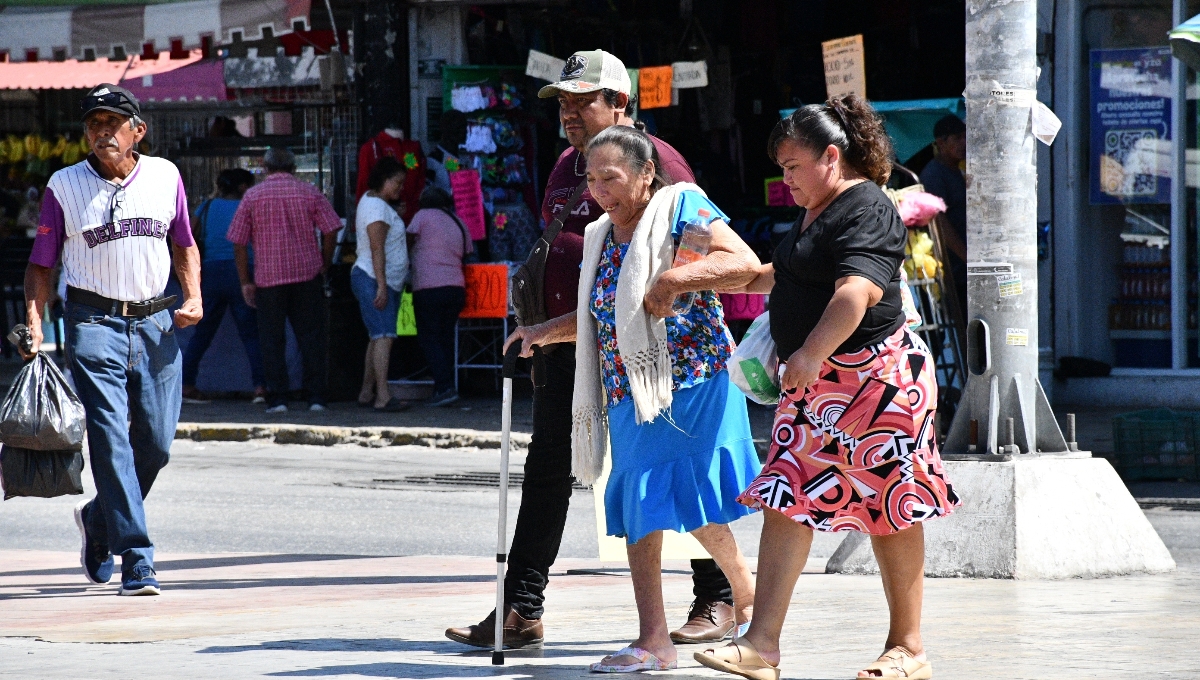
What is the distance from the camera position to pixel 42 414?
7.05 metres

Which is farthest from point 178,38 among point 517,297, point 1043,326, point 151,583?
point 517,297

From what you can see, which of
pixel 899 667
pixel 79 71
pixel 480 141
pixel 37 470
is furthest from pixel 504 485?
pixel 79 71

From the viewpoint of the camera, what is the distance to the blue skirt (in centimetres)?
521

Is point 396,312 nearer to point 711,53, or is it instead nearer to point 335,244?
point 335,244

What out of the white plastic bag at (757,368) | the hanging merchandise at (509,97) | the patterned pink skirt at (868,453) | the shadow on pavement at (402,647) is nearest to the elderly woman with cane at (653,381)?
the white plastic bag at (757,368)

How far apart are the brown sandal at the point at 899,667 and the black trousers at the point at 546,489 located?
105cm

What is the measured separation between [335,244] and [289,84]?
83.6 inches

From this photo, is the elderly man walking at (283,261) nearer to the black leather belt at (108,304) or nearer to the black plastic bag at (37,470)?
the black leather belt at (108,304)

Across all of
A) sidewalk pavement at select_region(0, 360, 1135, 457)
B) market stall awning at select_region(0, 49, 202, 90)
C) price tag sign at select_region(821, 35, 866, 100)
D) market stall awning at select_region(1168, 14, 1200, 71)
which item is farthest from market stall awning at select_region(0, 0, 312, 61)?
market stall awning at select_region(1168, 14, 1200, 71)

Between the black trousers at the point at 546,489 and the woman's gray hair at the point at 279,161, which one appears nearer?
the black trousers at the point at 546,489

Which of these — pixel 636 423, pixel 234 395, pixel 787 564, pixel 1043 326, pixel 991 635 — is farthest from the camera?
pixel 234 395

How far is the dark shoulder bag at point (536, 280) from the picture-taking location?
19.2 feet

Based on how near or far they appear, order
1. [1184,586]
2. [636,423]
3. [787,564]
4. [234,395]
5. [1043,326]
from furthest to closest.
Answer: [234,395], [1043,326], [1184,586], [636,423], [787,564]

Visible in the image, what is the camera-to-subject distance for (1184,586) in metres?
7.09
